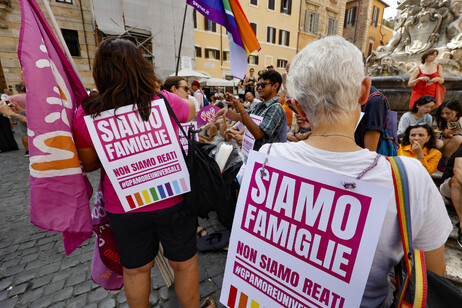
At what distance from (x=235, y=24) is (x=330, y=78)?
271cm

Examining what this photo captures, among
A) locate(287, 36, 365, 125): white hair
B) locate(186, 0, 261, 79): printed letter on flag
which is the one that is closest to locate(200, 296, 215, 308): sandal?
locate(287, 36, 365, 125): white hair

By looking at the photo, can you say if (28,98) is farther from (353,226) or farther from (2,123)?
(2,123)

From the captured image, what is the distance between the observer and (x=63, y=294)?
83.0 inches

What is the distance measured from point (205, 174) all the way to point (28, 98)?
3.27 ft

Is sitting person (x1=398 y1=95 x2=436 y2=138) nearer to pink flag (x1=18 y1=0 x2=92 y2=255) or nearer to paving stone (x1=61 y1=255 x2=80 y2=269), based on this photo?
pink flag (x1=18 y1=0 x2=92 y2=255)

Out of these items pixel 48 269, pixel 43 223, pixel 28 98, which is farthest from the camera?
pixel 48 269

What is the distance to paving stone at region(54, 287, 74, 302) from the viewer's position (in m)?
2.07

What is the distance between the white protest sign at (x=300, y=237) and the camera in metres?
0.71

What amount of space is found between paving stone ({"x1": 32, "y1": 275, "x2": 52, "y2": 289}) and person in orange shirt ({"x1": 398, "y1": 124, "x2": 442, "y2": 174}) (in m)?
4.49

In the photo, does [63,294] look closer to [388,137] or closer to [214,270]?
[214,270]

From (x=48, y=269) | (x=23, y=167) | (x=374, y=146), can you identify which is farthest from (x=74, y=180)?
(x=23, y=167)

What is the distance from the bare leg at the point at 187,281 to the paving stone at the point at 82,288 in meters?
1.18

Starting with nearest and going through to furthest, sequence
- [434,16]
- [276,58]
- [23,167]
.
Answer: [23,167] → [434,16] → [276,58]

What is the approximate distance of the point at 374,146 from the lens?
1796mm
